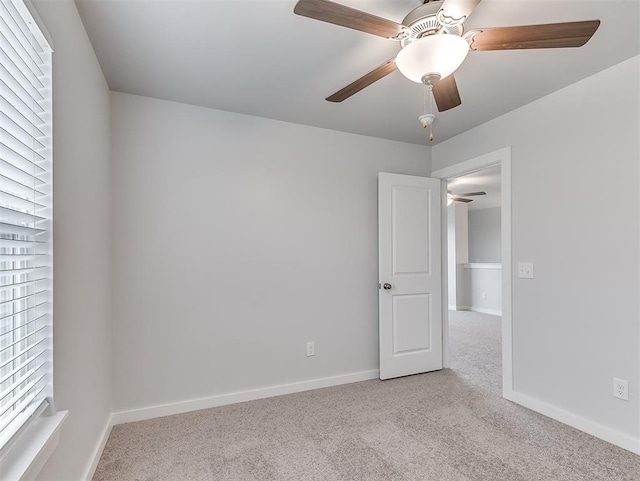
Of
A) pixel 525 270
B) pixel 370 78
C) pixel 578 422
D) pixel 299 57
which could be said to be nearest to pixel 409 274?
pixel 525 270

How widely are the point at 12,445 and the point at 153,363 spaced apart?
1604 millimetres

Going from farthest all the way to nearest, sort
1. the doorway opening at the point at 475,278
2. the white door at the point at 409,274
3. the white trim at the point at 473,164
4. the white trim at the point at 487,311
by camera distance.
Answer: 1. the white trim at the point at 487,311
2. the doorway opening at the point at 475,278
3. the white door at the point at 409,274
4. the white trim at the point at 473,164

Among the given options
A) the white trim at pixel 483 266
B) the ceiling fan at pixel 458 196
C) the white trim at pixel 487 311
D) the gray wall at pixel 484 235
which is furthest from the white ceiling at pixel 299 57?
the gray wall at pixel 484 235

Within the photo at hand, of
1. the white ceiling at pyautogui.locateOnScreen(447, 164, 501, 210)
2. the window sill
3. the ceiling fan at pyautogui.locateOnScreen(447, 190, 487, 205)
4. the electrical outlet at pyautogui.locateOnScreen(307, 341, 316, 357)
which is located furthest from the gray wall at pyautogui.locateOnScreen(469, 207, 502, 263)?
the window sill

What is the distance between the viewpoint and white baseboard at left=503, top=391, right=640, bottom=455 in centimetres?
206

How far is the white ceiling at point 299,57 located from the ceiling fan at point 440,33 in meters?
0.22

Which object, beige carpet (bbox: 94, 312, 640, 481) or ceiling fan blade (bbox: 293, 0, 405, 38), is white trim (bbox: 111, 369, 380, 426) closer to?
beige carpet (bbox: 94, 312, 640, 481)

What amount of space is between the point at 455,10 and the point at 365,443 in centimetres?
230

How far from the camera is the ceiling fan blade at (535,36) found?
4.49 ft

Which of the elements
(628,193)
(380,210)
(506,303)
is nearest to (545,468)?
(506,303)

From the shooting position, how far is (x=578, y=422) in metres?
2.33

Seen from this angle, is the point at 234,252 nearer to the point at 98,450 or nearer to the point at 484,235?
the point at 98,450

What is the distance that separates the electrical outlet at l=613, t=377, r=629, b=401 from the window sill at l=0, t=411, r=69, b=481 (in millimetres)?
2917

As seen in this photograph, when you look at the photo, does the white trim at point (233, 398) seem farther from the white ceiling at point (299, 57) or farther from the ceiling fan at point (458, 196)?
the ceiling fan at point (458, 196)
